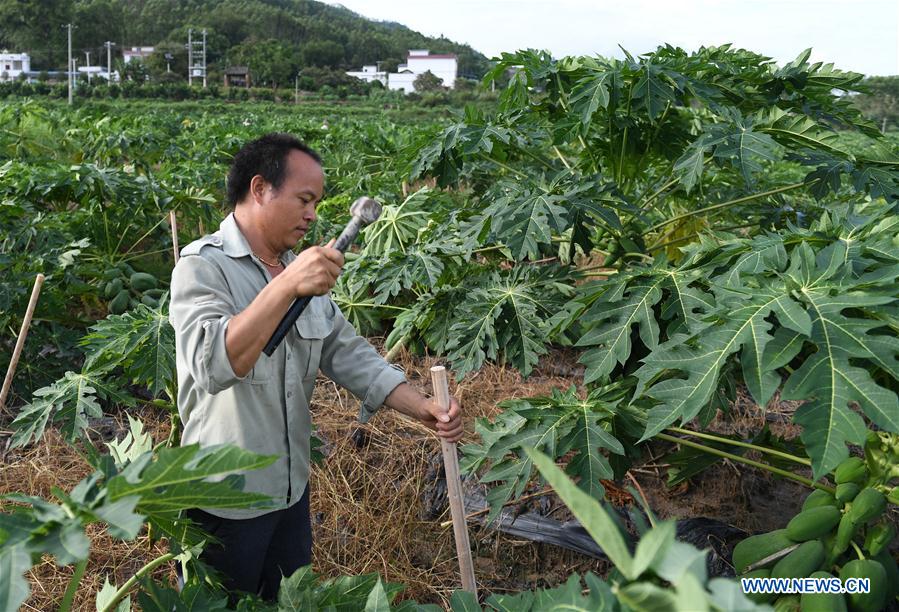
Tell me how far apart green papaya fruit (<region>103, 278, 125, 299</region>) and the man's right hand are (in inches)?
114

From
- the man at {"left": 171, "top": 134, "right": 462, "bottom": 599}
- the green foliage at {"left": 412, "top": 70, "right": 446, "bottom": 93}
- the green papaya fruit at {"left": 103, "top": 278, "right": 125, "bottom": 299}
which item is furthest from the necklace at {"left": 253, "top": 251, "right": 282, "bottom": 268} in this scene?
the green foliage at {"left": 412, "top": 70, "right": 446, "bottom": 93}

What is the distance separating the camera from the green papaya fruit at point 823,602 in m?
1.70

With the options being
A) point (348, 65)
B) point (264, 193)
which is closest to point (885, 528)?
point (264, 193)

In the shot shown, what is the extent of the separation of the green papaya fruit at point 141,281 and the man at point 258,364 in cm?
245

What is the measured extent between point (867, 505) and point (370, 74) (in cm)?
9497

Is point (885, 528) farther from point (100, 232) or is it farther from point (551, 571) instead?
point (100, 232)

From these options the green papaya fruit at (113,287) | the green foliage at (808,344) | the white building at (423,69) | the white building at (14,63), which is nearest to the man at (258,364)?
the green foliage at (808,344)

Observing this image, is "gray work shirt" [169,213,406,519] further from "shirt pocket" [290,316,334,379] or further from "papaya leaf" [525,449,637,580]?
"papaya leaf" [525,449,637,580]

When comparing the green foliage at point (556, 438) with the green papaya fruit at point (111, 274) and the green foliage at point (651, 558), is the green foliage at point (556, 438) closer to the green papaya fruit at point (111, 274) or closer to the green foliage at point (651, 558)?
the green foliage at point (651, 558)

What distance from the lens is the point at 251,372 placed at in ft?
6.16

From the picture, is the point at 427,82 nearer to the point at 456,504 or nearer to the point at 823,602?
the point at 456,504

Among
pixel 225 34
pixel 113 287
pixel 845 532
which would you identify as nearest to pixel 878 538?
pixel 845 532

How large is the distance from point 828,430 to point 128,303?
3660 mm

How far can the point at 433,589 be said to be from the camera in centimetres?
263
